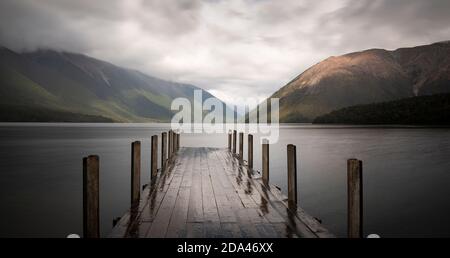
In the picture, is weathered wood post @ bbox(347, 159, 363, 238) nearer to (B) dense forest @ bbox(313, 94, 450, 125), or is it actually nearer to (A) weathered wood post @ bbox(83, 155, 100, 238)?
(A) weathered wood post @ bbox(83, 155, 100, 238)

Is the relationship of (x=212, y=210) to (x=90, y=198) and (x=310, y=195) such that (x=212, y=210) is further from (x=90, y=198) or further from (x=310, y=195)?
(x=310, y=195)

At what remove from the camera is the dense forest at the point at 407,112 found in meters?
103

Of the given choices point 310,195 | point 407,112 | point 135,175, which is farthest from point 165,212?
point 407,112

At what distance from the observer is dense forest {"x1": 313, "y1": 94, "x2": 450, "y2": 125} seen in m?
103

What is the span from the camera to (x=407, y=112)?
11525 cm

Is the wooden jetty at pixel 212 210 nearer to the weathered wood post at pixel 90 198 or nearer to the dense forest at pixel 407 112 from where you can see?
the weathered wood post at pixel 90 198

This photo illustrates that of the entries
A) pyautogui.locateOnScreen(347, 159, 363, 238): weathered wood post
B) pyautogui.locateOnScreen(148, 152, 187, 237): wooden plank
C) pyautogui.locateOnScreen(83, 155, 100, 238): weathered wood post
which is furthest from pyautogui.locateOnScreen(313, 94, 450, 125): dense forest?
pyautogui.locateOnScreen(83, 155, 100, 238): weathered wood post

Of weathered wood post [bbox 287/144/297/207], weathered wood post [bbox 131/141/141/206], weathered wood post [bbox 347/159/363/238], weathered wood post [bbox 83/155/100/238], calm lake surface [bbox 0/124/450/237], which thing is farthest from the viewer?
calm lake surface [bbox 0/124/450/237]

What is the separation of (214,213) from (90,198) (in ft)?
8.41

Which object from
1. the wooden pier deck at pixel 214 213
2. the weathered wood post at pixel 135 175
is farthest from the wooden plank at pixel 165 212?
the weathered wood post at pixel 135 175

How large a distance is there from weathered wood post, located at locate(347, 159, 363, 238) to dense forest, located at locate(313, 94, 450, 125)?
374 ft
